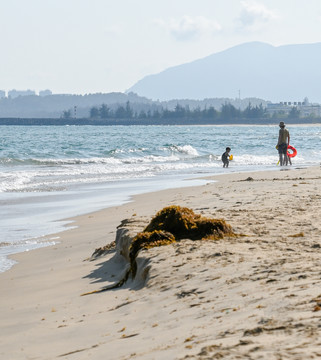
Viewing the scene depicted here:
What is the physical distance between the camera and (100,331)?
4.16m

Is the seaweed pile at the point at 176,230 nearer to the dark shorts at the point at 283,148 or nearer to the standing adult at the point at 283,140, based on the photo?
the standing adult at the point at 283,140

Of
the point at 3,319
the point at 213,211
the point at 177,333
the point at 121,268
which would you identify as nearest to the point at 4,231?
the point at 213,211

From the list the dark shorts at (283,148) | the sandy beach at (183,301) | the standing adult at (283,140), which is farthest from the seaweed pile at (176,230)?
the dark shorts at (283,148)

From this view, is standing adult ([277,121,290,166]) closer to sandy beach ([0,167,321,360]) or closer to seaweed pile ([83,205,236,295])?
sandy beach ([0,167,321,360])

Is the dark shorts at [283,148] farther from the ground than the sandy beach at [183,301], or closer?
farther from the ground

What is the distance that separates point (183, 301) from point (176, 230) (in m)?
2.22

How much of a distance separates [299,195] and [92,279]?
207 inches

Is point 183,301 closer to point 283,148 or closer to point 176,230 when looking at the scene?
point 176,230

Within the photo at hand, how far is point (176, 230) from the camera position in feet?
21.7

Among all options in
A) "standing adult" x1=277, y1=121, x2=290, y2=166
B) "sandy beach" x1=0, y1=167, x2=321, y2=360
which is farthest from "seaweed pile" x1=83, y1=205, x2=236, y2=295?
"standing adult" x1=277, y1=121, x2=290, y2=166

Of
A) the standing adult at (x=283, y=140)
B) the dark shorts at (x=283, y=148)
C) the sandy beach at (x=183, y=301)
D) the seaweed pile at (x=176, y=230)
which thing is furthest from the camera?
the dark shorts at (x=283, y=148)

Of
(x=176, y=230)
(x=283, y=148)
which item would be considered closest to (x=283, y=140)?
(x=283, y=148)

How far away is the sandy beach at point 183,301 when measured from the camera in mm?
3350

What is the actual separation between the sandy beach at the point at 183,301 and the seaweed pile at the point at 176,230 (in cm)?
15
